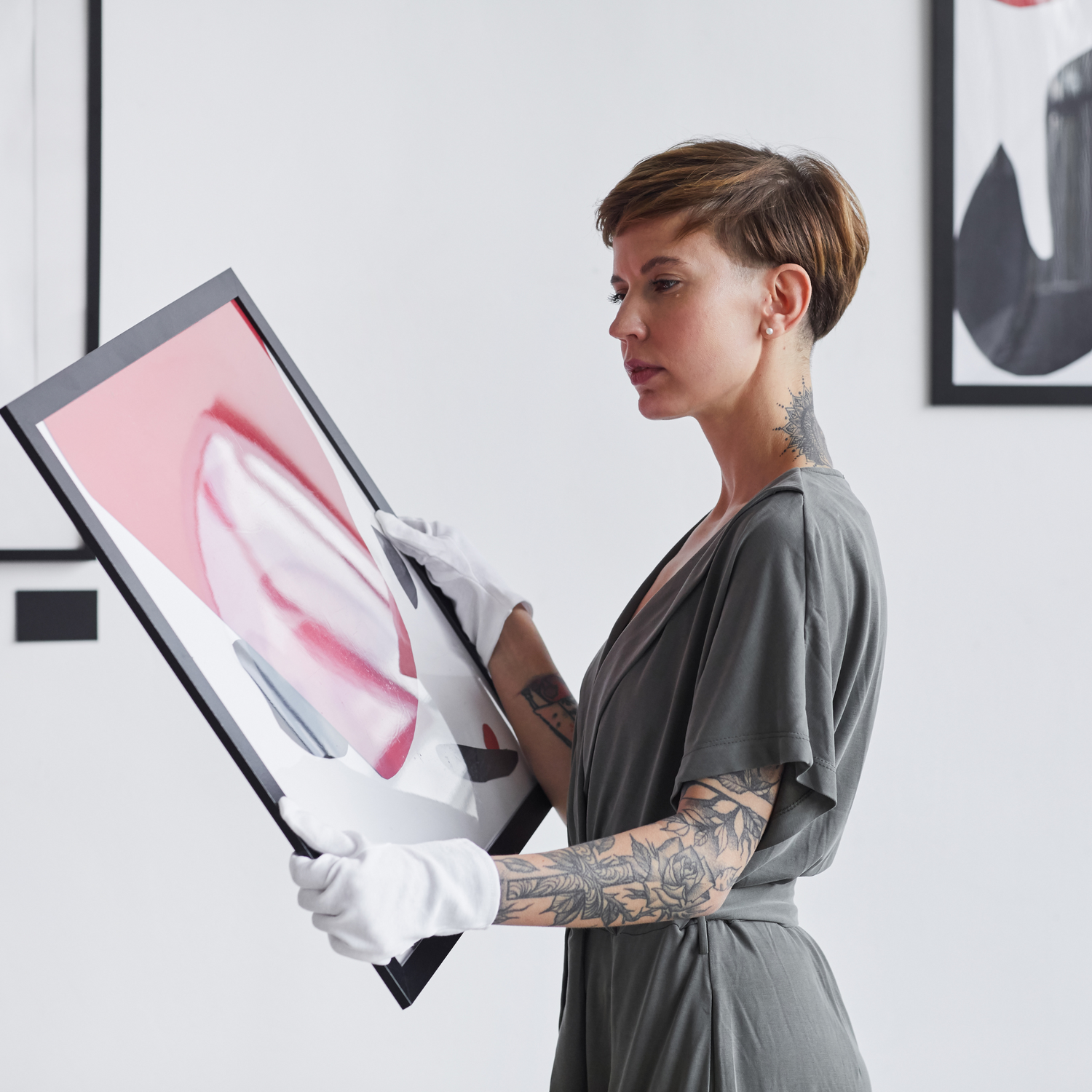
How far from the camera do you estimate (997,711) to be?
1715mm

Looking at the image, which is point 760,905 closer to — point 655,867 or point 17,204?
point 655,867

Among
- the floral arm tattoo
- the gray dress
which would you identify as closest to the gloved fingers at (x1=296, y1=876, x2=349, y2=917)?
the floral arm tattoo

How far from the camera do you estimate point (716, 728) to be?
2.30 feet

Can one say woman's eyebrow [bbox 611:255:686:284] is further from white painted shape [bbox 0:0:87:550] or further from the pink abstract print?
white painted shape [bbox 0:0:87:550]

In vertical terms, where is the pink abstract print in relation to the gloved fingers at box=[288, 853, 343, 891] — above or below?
above

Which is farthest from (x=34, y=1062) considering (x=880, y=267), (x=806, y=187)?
(x=880, y=267)

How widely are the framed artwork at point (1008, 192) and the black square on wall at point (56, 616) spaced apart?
4.74 feet

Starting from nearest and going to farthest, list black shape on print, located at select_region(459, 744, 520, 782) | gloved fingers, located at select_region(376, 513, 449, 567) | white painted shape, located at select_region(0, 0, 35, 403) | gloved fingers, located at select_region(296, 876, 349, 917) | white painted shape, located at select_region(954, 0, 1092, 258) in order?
gloved fingers, located at select_region(296, 876, 349, 917), black shape on print, located at select_region(459, 744, 520, 782), gloved fingers, located at select_region(376, 513, 449, 567), white painted shape, located at select_region(0, 0, 35, 403), white painted shape, located at select_region(954, 0, 1092, 258)

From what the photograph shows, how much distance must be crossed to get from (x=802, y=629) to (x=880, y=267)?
1192 millimetres

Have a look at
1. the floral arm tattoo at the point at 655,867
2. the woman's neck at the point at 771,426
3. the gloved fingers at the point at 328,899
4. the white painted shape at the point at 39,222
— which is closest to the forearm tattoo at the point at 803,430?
the woman's neck at the point at 771,426

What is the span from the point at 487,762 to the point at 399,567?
236 mm

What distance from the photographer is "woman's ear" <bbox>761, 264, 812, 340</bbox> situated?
840mm

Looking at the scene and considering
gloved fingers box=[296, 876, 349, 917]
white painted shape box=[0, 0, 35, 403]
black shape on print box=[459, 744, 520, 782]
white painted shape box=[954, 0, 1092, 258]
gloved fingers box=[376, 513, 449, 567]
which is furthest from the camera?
white painted shape box=[954, 0, 1092, 258]

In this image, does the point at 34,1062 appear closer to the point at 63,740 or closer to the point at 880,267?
the point at 63,740
